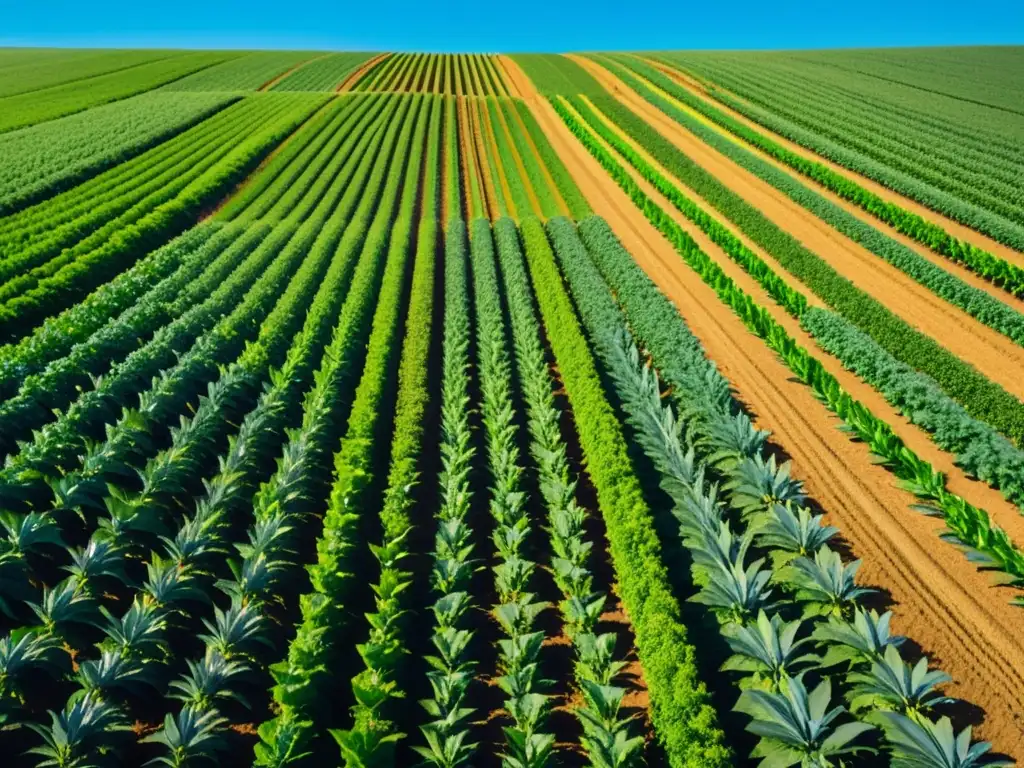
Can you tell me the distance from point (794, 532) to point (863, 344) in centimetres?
946

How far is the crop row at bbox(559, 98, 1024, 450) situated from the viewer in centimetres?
1493

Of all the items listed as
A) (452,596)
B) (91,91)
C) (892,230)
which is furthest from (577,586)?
(91,91)

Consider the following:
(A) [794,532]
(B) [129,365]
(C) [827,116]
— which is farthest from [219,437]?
(C) [827,116]

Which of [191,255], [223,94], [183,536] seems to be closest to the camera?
[183,536]

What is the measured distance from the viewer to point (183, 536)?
31.8 feet

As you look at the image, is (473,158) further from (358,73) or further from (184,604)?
(358,73)

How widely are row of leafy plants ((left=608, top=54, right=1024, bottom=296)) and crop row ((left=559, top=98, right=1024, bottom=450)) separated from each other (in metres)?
5.06

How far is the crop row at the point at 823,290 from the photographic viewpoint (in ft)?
49.0

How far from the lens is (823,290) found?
21.9 metres

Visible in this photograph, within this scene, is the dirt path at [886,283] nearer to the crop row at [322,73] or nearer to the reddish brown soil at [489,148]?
the reddish brown soil at [489,148]

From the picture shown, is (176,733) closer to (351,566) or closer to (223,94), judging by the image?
(351,566)

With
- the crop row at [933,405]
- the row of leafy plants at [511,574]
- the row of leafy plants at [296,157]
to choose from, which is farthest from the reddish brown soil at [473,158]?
the row of leafy plants at [511,574]

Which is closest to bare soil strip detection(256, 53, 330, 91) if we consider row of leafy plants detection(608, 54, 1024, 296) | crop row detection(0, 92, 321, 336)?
crop row detection(0, 92, 321, 336)

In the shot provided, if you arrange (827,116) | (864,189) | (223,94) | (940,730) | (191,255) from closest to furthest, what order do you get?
(940,730) < (191,255) < (864,189) < (827,116) < (223,94)
